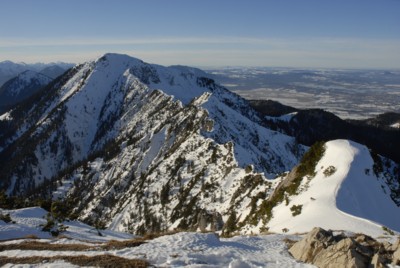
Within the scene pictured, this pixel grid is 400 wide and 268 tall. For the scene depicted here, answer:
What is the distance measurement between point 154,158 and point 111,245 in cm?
11279

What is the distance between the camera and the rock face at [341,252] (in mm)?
23578

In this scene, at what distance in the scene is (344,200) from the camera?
43812 mm

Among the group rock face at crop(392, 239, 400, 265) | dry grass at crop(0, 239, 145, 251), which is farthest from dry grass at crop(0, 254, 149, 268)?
rock face at crop(392, 239, 400, 265)

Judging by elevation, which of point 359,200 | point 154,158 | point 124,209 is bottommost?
point 124,209

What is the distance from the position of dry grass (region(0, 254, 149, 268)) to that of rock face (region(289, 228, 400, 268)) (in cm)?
1096

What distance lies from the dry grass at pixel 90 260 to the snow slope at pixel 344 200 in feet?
68.0

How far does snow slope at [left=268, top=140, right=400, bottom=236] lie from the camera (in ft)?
128

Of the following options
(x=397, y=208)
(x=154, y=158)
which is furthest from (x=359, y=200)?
(x=154, y=158)

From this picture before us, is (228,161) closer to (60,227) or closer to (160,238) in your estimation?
(60,227)

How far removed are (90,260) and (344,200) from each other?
30.1 m

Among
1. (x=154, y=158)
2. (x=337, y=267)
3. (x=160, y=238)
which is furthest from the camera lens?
(x=154, y=158)

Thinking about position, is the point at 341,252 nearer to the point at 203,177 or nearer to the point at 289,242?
the point at 289,242

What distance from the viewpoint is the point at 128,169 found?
146 metres

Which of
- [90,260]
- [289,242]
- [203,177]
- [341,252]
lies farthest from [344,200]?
[203,177]
